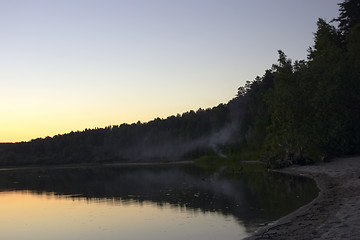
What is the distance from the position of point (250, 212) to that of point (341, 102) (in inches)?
1288

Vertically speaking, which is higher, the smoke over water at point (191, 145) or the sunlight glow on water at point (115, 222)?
the smoke over water at point (191, 145)

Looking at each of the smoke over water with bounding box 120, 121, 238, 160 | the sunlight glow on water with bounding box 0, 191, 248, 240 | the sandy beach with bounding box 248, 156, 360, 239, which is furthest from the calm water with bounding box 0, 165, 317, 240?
the smoke over water with bounding box 120, 121, 238, 160

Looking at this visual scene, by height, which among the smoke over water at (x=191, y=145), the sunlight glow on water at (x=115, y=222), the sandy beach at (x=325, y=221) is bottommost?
the sunlight glow on water at (x=115, y=222)

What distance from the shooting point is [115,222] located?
26.9m

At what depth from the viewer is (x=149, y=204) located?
34594mm

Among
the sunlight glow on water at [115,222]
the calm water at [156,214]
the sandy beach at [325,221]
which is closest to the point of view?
the sandy beach at [325,221]

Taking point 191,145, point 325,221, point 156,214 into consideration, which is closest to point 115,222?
point 156,214

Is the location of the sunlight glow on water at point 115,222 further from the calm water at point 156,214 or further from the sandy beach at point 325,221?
the sandy beach at point 325,221

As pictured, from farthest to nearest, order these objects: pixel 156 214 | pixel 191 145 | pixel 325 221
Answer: pixel 191 145, pixel 156 214, pixel 325 221

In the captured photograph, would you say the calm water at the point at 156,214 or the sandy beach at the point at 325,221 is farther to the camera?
the calm water at the point at 156,214

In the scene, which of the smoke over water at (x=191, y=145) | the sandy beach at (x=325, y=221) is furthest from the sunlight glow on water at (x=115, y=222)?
the smoke over water at (x=191, y=145)

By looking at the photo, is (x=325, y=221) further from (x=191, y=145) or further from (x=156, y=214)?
(x=191, y=145)

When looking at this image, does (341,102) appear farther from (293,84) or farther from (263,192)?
(263,192)

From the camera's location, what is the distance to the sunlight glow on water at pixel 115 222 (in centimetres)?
2238
